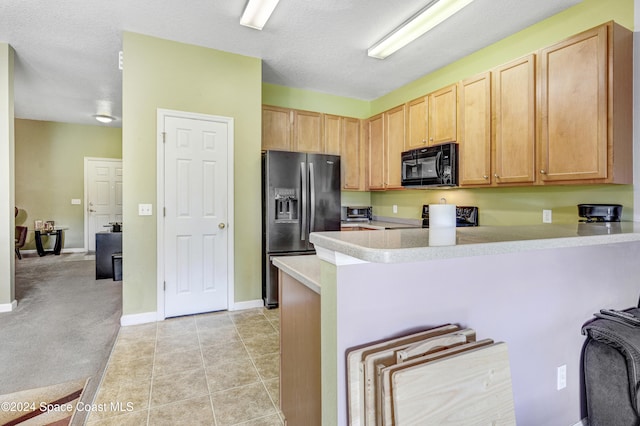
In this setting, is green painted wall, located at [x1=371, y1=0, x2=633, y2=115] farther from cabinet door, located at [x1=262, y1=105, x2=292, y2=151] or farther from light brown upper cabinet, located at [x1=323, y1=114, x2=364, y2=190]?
cabinet door, located at [x1=262, y1=105, x2=292, y2=151]

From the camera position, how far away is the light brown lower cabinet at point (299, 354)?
128 centimetres

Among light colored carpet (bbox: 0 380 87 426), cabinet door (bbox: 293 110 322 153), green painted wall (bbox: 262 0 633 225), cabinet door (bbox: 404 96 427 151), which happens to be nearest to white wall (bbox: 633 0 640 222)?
green painted wall (bbox: 262 0 633 225)

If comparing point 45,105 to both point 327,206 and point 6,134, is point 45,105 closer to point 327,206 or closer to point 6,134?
point 6,134

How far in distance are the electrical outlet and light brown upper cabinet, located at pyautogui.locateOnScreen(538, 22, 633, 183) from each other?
1.35 m

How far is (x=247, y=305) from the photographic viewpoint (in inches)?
141

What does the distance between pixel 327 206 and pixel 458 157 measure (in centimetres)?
154

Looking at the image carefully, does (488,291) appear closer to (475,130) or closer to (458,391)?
(458,391)

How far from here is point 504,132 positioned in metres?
2.82

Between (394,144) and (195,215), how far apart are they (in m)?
2.63

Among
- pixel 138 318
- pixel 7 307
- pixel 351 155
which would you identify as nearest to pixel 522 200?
pixel 351 155

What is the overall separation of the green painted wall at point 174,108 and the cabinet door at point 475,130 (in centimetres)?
221

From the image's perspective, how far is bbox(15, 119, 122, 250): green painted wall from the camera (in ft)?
21.8

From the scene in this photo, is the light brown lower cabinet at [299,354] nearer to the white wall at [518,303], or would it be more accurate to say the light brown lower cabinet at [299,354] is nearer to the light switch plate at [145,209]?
the white wall at [518,303]

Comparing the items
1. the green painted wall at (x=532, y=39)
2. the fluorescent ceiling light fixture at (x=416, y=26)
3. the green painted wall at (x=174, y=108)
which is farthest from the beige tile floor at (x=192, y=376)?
the green painted wall at (x=532, y=39)
